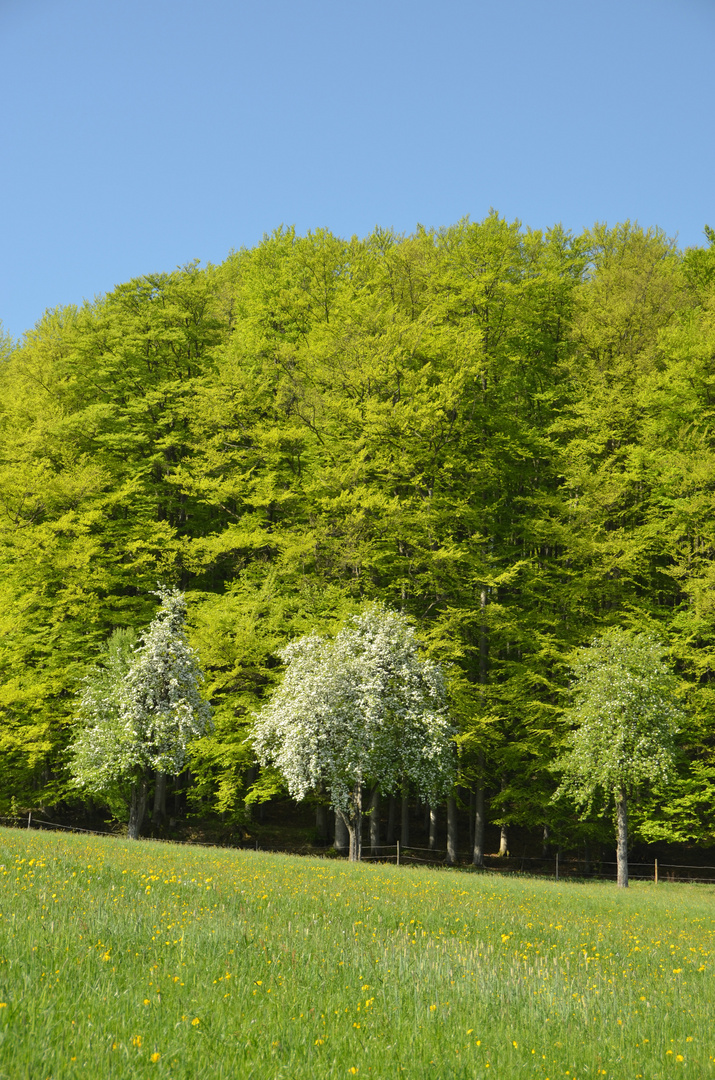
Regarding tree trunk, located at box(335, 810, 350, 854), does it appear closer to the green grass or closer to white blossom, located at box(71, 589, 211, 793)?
white blossom, located at box(71, 589, 211, 793)

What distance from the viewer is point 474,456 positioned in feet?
123

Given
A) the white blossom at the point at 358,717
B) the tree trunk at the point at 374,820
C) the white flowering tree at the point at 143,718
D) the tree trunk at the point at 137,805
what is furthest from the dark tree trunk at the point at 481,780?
the tree trunk at the point at 137,805

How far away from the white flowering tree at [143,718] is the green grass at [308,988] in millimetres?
16724

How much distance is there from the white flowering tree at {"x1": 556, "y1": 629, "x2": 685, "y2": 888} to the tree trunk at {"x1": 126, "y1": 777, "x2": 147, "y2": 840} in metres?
15.4

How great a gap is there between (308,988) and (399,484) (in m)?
30.3

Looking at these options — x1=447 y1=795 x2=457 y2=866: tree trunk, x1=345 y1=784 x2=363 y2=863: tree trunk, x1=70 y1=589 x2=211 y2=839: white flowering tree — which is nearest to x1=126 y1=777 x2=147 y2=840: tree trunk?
x1=70 y1=589 x2=211 y2=839: white flowering tree

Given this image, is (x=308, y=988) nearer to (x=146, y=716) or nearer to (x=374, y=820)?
(x=146, y=716)

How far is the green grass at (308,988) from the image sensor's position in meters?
4.80

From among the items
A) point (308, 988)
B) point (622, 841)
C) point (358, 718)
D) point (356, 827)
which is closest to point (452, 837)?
point (356, 827)

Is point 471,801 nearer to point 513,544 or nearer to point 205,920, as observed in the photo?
point 513,544

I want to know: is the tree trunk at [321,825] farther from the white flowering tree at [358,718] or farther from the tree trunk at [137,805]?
the tree trunk at [137,805]

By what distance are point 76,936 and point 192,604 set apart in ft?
104

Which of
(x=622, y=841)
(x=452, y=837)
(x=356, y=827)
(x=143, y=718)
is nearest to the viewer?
(x=356, y=827)

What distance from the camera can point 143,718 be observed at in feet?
93.9
